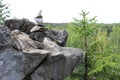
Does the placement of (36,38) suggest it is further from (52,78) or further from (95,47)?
(95,47)

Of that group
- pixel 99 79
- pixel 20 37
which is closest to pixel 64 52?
pixel 20 37

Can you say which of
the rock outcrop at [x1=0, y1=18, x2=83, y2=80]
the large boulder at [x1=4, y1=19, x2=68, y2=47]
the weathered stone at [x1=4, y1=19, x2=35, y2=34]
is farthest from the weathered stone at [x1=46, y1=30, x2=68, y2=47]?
the weathered stone at [x1=4, y1=19, x2=35, y2=34]

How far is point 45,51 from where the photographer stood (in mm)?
10281

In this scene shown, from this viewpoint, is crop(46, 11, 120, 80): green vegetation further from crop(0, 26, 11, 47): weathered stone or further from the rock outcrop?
crop(0, 26, 11, 47): weathered stone

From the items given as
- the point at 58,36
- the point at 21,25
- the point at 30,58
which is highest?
the point at 21,25

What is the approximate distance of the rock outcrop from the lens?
9.49m

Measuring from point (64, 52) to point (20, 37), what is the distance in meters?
1.82

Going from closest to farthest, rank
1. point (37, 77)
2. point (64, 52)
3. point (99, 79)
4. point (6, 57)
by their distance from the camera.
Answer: point (6, 57), point (37, 77), point (64, 52), point (99, 79)

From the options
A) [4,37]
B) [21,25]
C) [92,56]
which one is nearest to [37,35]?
[21,25]

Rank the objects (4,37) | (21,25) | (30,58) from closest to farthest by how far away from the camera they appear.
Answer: (4,37) < (30,58) < (21,25)

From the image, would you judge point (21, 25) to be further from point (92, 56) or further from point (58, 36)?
point (92, 56)

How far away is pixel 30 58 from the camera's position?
389 inches

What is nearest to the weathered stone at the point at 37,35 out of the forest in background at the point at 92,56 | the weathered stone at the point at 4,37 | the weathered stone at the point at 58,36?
the weathered stone at the point at 4,37

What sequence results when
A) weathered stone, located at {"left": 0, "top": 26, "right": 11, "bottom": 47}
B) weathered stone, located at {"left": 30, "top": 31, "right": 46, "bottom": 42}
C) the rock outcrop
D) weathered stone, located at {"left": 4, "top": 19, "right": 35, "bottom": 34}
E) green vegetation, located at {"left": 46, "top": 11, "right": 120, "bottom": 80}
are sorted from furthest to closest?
green vegetation, located at {"left": 46, "top": 11, "right": 120, "bottom": 80} → weathered stone, located at {"left": 4, "top": 19, "right": 35, "bottom": 34} → weathered stone, located at {"left": 30, "top": 31, "right": 46, "bottom": 42} → the rock outcrop → weathered stone, located at {"left": 0, "top": 26, "right": 11, "bottom": 47}
